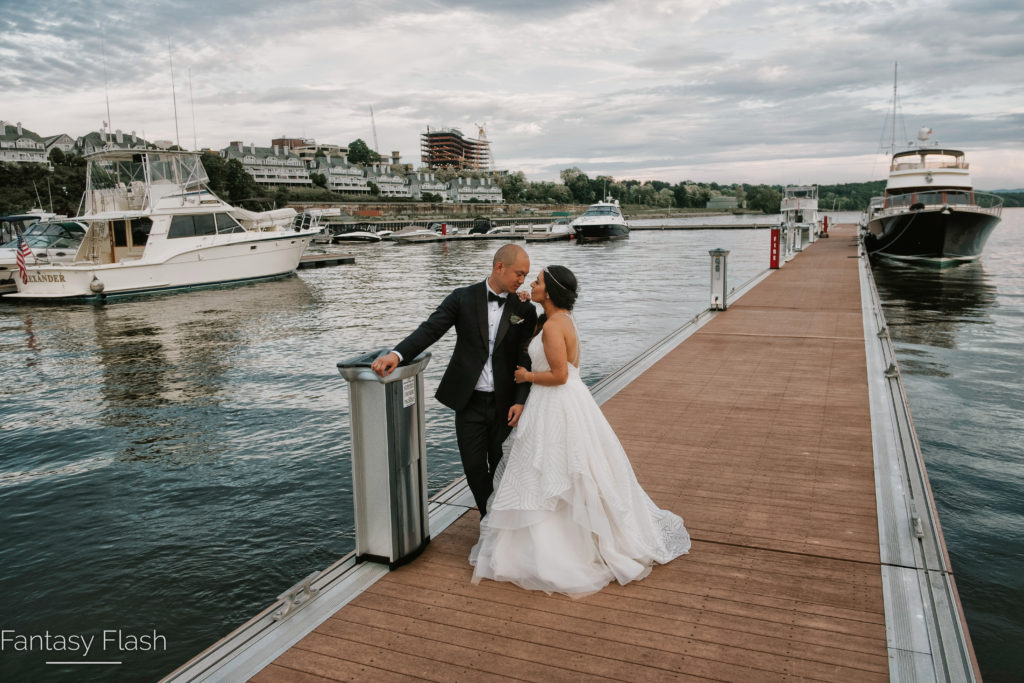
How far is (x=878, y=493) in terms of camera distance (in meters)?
4.83

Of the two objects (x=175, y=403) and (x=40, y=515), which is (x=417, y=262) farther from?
(x=40, y=515)

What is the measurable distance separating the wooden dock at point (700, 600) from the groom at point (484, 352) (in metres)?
0.79

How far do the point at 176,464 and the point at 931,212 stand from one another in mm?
30429

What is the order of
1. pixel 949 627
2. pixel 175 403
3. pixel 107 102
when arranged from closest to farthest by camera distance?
pixel 949 627 → pixel 175 403 → pixel 107 102

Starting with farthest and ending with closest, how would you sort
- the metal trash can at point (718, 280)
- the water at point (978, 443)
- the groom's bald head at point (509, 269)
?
the metal trash can at point (718, 280) → the water at point (978, 443) → the groom's bald head at point (509, 269)

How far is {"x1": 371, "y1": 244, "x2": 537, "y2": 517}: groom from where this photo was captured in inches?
149

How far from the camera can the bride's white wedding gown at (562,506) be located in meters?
3.53

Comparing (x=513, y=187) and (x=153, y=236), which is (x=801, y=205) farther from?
(x=513, y=187)

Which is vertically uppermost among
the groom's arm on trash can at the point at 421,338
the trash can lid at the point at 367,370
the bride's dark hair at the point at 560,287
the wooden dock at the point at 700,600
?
the bride's dark hair at the point at 560,287

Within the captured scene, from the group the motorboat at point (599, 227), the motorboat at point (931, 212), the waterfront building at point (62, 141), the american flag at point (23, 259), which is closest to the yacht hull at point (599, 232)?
the motorboat at point (599, 227)

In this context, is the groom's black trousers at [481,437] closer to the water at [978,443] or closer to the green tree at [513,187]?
the water at [978,443]

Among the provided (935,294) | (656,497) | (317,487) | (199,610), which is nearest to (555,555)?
(656,497)

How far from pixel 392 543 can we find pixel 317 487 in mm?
3734

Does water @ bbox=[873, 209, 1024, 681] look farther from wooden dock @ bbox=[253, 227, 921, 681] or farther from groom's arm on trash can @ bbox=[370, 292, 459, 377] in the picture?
groom's arm on trash can @ bbox=[370, 292, 459, 377]
